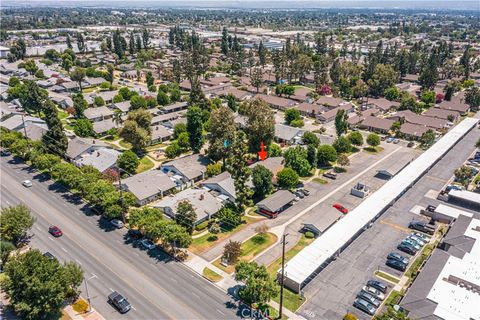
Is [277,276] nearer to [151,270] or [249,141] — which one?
[151,270]

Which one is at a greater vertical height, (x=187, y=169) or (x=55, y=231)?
(x=187, y=169)

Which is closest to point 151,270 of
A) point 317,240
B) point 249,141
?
point 317,240

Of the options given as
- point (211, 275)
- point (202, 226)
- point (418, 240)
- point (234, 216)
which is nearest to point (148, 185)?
point (202, 226)

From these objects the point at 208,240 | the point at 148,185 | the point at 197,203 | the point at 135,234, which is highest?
the point at 197,203

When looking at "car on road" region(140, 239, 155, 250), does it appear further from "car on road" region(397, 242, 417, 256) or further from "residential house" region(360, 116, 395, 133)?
"residential house" region(360, 116, 395, 133)

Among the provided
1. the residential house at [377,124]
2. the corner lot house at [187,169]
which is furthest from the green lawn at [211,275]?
the residential house at [377,124]

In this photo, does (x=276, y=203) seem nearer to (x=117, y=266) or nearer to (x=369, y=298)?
(x=369, y=298)
